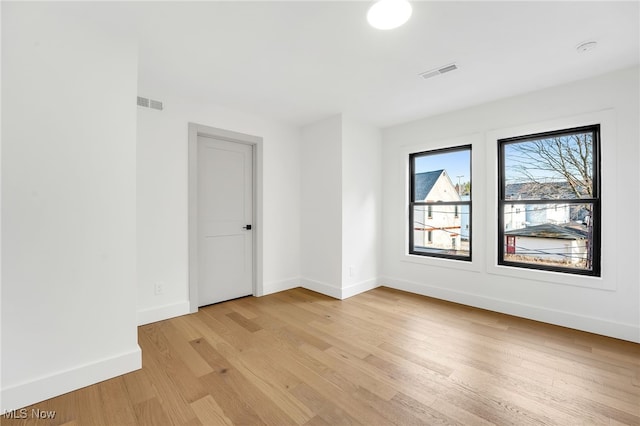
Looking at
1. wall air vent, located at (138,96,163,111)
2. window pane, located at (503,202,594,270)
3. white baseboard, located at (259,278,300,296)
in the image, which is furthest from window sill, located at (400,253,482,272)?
wall air vent, located at (138,96,163,111)

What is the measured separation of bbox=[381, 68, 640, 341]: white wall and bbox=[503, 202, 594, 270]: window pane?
0.19 meters

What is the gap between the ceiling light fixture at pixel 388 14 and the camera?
1785mm

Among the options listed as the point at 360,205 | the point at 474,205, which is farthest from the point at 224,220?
the point at 474,205

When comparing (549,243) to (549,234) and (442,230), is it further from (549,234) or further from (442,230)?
(442,230)

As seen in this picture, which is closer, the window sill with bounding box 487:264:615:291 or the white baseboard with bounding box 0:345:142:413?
the white baseboard with bounding box 0:345:142:413

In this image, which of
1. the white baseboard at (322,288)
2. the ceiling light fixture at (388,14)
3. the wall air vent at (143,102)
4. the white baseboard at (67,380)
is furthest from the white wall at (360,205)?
the white baseboard at (67,380)

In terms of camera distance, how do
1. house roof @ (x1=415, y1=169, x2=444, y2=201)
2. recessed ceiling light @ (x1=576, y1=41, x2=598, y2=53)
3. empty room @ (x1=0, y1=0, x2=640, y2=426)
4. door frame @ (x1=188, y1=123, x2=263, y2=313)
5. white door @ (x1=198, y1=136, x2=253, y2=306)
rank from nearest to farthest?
empty room @ (x1=0, y1=0, x2=640, y2=426) → recessed ceiling light @ (x1=576, y1=41, x2=598, y2=53) → door frame @ (x1=188, y1=123, x2=263, y2=313) → white door @ (x1=198, y1=136, x2=253, y2=306) → house roof @ (x1=415, y1=169, x2=444, y2=201)

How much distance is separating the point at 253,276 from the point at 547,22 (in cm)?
398

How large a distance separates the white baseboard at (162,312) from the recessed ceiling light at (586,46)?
4.44 meters

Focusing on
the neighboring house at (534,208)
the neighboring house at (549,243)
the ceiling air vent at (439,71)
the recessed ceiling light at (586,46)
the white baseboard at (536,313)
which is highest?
the ceiling air vent at (439,71)

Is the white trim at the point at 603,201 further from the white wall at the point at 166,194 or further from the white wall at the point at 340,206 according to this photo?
the white wall at the point at 166,194

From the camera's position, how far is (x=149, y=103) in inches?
118

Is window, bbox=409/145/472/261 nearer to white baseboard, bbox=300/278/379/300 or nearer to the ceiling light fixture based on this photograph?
white baseboard, bbox=300/278/379/300

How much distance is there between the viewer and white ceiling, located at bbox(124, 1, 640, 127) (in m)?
1.87
